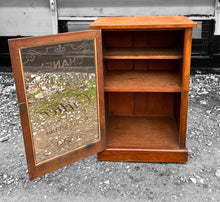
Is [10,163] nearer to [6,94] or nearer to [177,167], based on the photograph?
[177,167]

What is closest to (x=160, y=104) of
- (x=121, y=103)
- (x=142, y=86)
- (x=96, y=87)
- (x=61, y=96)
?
(x=121, y=103)

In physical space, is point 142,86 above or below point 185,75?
below

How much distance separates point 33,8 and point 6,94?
2.04 meters

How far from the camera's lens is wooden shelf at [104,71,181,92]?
252 centimetres

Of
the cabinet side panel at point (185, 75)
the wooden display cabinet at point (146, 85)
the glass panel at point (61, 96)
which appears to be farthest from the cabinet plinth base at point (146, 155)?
the glass panel at point (61, 96)

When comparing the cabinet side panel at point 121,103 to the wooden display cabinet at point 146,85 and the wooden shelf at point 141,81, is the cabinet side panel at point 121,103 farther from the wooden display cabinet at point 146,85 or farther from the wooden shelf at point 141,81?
the wooden shelf at point 141,81

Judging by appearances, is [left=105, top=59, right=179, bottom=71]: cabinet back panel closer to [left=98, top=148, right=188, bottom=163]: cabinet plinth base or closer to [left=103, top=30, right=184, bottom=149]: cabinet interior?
[left=103, top=30, right=184, bottom=149]: cabinet interior

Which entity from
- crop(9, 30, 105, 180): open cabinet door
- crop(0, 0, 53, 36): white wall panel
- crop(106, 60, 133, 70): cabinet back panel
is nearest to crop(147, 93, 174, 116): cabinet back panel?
crop(106, 60, 133, 70): cabinet back panel

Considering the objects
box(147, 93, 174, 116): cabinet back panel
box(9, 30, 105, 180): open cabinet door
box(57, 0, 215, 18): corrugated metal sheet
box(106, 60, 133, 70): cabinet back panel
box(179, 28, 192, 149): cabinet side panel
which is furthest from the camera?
box(57, 0, 215, 18): corrugated metal sheet

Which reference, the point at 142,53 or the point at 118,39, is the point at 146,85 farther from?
the point at 118,39

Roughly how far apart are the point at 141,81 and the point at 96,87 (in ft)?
1.82

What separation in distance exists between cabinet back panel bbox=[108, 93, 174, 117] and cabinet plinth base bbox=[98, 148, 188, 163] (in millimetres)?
773

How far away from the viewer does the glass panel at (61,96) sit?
2047mm

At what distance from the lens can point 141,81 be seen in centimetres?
270
